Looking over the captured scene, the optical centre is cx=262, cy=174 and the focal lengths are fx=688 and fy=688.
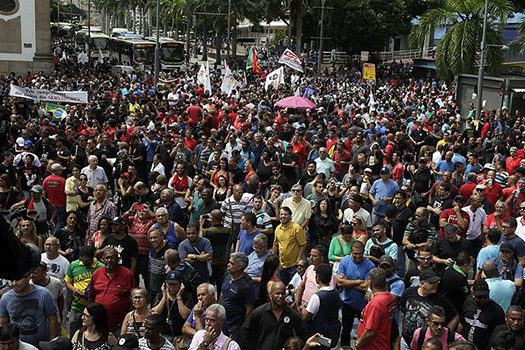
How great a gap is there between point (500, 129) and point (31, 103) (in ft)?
42.4

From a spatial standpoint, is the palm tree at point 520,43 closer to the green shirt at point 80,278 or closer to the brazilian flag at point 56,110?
the brazilian flag at point 56,110

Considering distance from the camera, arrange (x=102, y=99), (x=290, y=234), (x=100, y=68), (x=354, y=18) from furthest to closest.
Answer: (x=354, y=18) < (x=100, y=68) < (x=102, y=99) < (x=290, y=234)

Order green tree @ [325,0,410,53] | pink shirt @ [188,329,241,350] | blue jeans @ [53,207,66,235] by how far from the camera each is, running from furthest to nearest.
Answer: green tree @ [325,0,410,53], blue jeans @ [53,207,66,235], pink shirt @ [188,329,241,350]

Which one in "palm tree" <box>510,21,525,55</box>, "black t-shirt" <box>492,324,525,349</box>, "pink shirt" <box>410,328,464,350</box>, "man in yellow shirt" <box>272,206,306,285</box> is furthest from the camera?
"palm tree" <box>510,21,525,55</box>

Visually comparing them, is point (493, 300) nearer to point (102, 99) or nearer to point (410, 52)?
point (102, 99)

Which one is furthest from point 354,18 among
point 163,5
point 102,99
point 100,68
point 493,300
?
point 493,300

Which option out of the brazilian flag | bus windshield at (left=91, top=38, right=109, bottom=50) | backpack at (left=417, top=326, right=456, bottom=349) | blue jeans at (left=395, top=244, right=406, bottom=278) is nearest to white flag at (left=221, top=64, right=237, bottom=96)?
the brazilian flag

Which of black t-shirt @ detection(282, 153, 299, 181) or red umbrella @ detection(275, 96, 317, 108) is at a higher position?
red umbrella @ detection(275, 96, 317, 108)

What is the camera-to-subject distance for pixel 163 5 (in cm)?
8031

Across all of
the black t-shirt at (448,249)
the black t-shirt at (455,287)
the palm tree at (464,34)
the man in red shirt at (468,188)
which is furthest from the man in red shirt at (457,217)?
the palm tree at (464,34)

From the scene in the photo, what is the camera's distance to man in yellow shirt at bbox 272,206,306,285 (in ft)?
27.0

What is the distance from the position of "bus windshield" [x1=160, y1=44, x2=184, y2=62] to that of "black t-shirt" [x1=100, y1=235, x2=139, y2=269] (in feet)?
136

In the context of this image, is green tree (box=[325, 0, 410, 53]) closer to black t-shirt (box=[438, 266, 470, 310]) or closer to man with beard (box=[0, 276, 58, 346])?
black t-shirt (box=[438, 266, 470, 310])

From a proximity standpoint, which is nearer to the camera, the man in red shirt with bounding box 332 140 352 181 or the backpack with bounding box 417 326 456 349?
the backpack with bounding box 417 326 456 349
